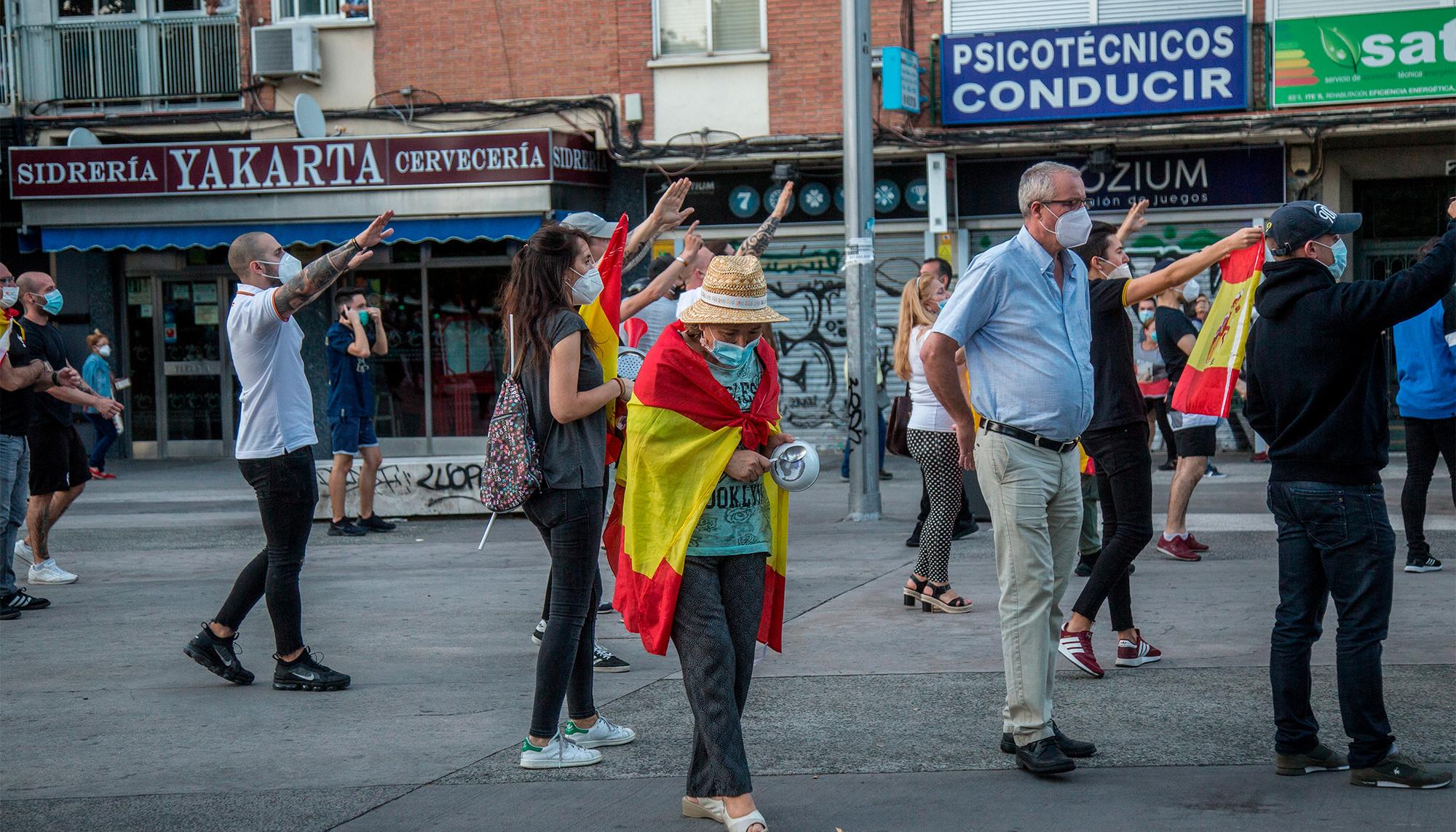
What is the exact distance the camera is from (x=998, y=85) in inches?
657

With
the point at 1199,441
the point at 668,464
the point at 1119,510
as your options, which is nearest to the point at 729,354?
the point at 668,464

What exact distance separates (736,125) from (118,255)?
8.56 m

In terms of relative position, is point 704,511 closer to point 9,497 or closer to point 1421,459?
point 9,497

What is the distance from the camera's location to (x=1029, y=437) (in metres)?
4.80

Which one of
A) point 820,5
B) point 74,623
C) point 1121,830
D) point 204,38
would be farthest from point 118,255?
point 1121,830

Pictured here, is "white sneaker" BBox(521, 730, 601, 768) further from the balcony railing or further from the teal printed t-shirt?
the balcony railing

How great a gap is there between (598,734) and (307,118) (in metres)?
14.0

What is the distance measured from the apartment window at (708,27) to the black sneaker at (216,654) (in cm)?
1250

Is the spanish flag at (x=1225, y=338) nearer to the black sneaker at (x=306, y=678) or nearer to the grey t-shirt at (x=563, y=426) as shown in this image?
the grey t-shirt at (x=563, y=426)

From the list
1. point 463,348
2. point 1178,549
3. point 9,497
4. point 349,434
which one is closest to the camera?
point 9,497

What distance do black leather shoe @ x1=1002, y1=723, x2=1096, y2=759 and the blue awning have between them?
12763 millimetres

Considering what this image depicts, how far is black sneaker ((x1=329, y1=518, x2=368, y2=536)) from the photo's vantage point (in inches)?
444

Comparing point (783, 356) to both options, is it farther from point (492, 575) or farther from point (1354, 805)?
point (1354, 805)

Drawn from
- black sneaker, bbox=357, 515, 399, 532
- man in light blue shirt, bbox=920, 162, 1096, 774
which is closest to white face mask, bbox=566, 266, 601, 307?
man in light blue shirt, bbox=920, 162, 1096, 774
